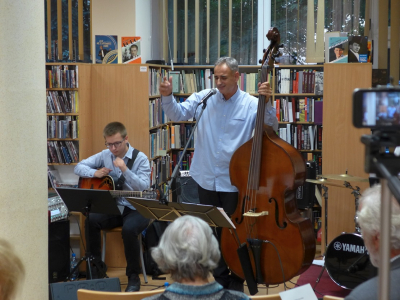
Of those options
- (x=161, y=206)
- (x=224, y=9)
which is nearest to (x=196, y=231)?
(x=161, y=206)

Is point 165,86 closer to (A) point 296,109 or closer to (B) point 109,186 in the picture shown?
(B) point 109,186

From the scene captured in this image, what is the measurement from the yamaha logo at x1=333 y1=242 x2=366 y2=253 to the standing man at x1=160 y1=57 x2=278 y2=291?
873mm

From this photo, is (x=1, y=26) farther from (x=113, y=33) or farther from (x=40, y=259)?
(x=113, y=33)

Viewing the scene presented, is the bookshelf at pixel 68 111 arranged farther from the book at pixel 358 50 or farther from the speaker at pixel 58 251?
the book at pixel 358 50

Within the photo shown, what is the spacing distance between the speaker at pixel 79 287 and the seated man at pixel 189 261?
1.58 m

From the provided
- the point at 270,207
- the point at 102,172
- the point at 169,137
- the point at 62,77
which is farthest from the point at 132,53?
the point at 270,207

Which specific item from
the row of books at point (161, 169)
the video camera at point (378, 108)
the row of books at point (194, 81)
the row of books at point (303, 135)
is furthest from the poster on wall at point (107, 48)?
the video camera at point (378, 108)

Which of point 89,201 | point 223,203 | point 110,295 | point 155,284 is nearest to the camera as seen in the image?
point 110,295

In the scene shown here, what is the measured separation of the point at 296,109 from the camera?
21.0 feet

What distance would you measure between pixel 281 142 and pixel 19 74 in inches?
64.6

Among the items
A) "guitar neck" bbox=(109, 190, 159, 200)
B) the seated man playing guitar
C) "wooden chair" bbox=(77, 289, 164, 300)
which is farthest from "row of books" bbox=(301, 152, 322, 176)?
"wooden chair" bbox=(77, 289, 164, 300)

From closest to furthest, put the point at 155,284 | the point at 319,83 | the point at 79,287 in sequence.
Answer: the point at 79,287 < the point at 155,284 < the point at 319,83

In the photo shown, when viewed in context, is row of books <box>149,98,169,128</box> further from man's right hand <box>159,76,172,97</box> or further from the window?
man's right hand <box>159,76,172,97</box>

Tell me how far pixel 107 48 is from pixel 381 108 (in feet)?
16.3
